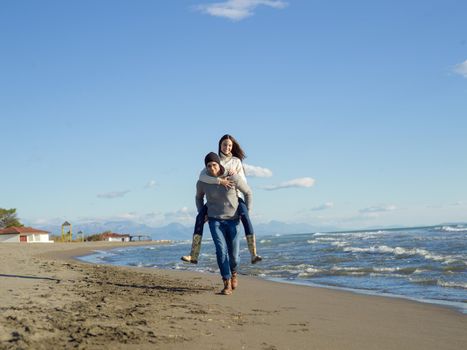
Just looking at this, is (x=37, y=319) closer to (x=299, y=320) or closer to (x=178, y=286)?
(x=299, y=320)

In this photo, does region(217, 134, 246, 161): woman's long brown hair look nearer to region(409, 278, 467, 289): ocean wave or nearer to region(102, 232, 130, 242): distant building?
region(409, 278, 467, 289): ocean wave

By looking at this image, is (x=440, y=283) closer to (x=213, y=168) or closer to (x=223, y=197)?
(x=223, y=197)

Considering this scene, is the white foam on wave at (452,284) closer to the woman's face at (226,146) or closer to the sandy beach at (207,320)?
the sandy beach at (207,320)

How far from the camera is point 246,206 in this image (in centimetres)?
664

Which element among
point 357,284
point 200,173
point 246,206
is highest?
point 200,173

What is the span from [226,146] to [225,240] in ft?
3.98

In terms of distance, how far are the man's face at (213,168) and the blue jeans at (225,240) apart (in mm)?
622

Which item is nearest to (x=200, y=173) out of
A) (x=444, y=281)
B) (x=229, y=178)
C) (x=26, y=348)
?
(x=229, y=178)

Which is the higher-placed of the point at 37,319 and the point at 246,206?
the point at 246,206

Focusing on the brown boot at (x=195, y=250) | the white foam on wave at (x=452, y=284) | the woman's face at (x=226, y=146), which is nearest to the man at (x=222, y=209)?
the woman's face at (x=226, y=146)

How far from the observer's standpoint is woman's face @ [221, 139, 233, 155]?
6498mm

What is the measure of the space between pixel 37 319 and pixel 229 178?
9.84 ft

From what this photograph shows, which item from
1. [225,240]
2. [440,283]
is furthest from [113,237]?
[225,240]

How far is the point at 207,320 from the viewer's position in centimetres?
452
